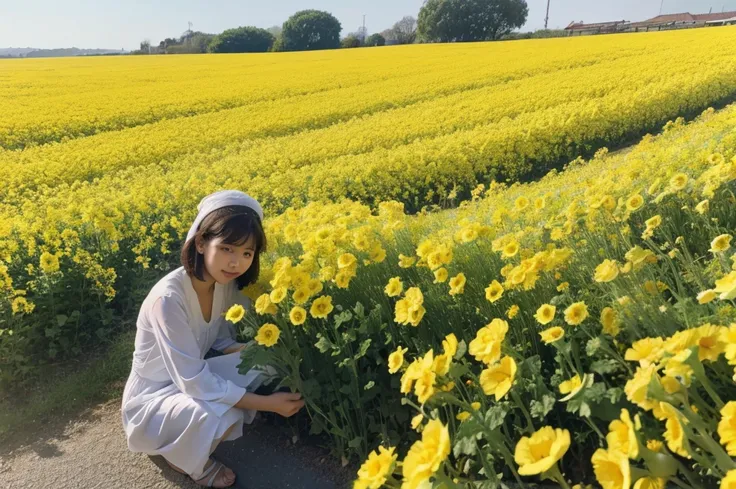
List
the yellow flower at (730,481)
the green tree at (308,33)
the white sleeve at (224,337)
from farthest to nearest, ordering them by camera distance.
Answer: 1. the green tree at (308,33)
2. the white sleeve at (224,337)
3. the yellow flower at (730,481)

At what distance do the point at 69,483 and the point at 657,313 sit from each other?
2729 millimetres

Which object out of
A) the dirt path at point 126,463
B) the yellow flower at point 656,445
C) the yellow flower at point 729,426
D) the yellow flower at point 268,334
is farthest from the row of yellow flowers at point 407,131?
the yellow flower at point 729,426

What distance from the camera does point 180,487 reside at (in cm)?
248

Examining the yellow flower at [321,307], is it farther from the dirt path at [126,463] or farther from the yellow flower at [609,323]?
the yellow flower at [609,323]

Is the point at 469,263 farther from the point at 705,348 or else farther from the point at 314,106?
the point at 314,106

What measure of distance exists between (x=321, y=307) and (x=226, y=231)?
22.2 inches

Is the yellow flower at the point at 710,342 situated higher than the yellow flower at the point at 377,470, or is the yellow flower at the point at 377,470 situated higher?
the yellow flower at the point at 710,342

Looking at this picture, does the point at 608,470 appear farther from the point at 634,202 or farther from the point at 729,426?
the point at 634,202

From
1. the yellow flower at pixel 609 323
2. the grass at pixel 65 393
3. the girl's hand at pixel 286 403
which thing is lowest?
the grass at pixel 65 393

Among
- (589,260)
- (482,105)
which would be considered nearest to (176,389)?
(589,260)

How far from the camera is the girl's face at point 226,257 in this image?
2342 millimetres

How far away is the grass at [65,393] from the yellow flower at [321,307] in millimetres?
1967

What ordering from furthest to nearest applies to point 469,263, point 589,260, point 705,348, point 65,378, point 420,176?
point 420,176 → point 65,378 → point 469,263 → point 589,260 → point 705,348

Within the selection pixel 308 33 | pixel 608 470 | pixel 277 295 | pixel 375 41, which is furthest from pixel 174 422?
pixel 308 33
